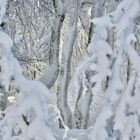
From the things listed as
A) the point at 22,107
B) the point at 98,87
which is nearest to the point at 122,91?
the point at 98,87

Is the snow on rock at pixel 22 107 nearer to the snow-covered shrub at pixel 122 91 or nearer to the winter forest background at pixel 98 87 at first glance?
the winter forest background at pixel 98 87

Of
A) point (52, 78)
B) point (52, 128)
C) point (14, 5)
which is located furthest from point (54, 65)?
point (52, 128)

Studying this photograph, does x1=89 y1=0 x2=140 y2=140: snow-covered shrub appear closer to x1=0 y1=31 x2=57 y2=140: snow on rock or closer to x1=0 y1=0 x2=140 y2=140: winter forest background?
x1=0 y1=0 x2=140 y2=140: winter forest background

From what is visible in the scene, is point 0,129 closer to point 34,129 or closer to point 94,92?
point 34,129

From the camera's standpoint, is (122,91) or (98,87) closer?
(98,87)

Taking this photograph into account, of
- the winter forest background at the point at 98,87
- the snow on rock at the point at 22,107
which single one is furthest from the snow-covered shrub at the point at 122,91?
the snow on rock at the point at 22,107

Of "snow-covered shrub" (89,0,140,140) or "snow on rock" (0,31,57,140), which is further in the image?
"snow on rock" (0,31,57,140)

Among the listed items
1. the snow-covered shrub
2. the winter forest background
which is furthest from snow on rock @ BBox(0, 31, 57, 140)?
the snow-covered shrub

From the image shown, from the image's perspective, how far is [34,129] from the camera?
10.5 feet

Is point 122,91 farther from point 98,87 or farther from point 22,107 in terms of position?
point 22,107

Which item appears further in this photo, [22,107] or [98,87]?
[22,107]

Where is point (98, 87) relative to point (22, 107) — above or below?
above

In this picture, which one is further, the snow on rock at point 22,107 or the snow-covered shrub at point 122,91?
the snow on rock at point 22,107

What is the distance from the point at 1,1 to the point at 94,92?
1342mm
